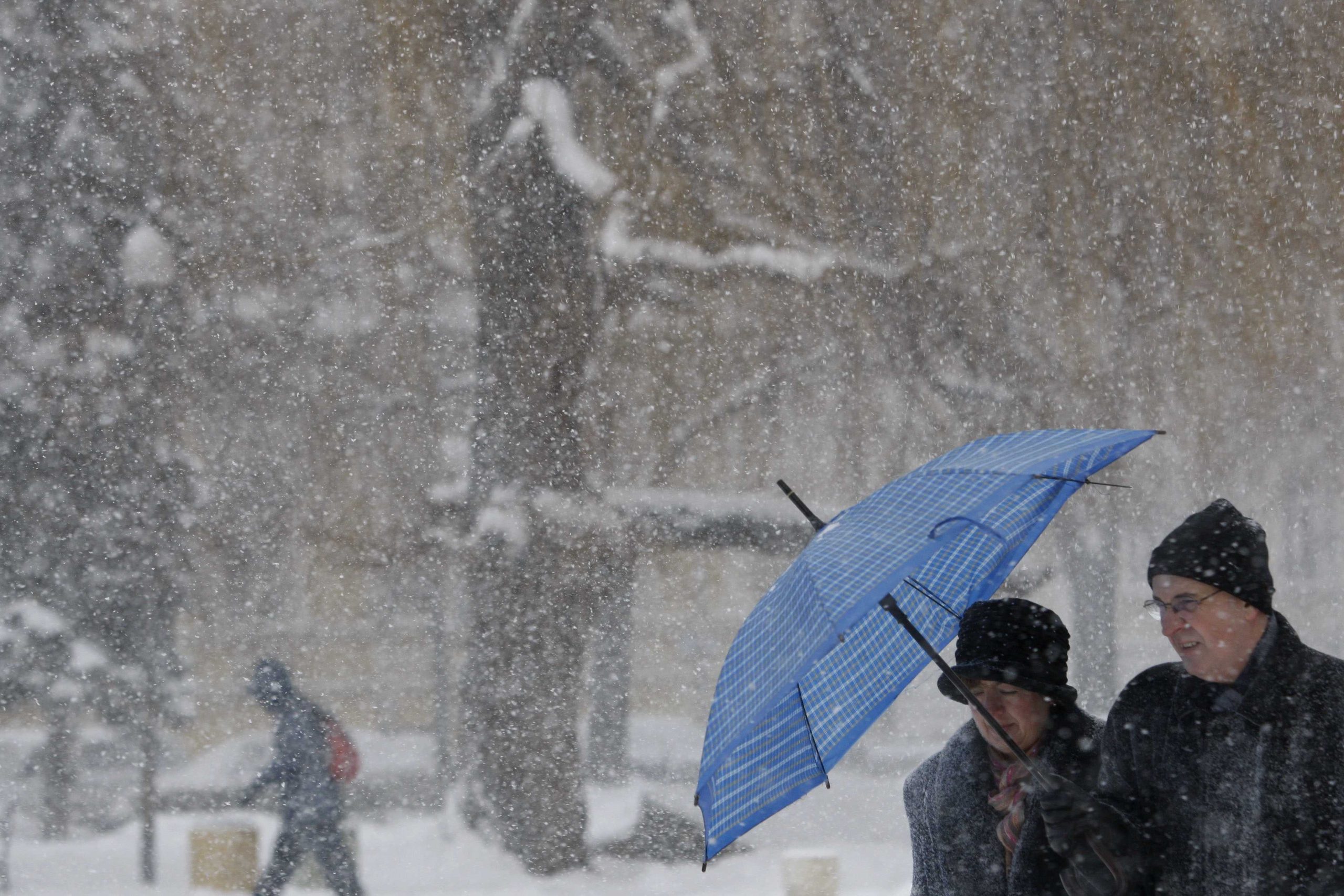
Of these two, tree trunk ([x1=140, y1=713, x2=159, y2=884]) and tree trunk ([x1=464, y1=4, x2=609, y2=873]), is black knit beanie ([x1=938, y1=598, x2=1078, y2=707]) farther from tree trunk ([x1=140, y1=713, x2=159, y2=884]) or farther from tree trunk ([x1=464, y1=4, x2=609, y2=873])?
tree trunk ([x1=140, y1=713, x2=159, y2=884])

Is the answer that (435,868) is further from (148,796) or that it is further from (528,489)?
(528,489)

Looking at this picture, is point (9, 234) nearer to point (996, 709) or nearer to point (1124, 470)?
point (996, 709)

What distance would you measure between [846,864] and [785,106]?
3.60 m

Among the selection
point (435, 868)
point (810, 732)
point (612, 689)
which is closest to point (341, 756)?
point (435, 868)

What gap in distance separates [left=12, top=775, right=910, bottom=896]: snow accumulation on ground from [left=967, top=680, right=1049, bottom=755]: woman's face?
312cm

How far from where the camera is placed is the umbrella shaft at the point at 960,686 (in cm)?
140

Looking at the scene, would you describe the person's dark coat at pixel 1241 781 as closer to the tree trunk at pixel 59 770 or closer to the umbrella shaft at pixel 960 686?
the umbrella shaft at pixel 960 686

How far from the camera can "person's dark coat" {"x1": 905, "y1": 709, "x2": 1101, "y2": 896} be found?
1488 mm

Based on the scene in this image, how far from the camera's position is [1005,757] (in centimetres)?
160

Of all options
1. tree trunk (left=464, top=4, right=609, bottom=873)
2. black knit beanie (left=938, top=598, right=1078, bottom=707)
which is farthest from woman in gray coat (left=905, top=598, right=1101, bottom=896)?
tree trunk (left=464, top=4, right=609, bottom=873)

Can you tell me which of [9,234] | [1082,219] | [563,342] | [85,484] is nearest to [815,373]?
[563,342]

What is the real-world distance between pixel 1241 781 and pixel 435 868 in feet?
12.8

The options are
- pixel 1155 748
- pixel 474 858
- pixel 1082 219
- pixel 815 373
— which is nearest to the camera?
pixel 1155 748

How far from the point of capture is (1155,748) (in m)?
1.45
